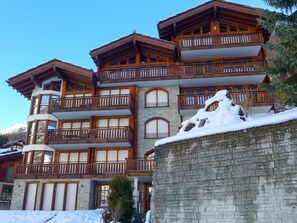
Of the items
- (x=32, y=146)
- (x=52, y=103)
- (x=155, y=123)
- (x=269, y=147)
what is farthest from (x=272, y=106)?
(x=32, y=146)

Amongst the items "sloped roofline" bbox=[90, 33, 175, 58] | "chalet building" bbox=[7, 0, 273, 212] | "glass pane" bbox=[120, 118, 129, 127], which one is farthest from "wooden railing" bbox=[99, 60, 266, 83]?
"glass pane" bbox=[120, 118, 129, 127]

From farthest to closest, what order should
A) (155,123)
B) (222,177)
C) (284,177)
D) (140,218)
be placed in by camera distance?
1. (155,123)
2. (140,218)
3. (222,177)
4. (284,177)

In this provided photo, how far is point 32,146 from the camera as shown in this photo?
67.3ft

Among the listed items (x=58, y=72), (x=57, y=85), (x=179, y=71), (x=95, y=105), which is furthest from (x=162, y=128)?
(x=57, y=85)

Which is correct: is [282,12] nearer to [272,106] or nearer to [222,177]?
[222,177]

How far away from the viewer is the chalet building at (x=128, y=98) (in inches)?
737

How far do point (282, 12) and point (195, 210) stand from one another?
24.8 ft

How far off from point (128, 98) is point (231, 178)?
39.8ft

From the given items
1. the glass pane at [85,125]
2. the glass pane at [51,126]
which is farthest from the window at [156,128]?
A: the glass pane at [51,126]

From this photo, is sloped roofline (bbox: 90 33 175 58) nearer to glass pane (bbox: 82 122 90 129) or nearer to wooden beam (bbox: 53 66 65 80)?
wooden beam (bbox: 53 66 65 80)

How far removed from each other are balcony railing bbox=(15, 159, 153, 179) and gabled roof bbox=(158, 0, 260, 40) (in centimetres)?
1018

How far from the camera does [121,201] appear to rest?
1427cm

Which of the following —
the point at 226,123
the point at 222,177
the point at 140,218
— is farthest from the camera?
the point at 140,218

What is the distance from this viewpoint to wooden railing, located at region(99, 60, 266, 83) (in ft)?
64.0
